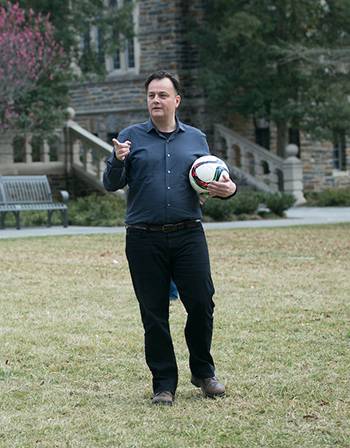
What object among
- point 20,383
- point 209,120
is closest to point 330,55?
point 209,120

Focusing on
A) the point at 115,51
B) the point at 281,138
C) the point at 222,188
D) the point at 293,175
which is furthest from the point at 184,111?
the point at 222,188

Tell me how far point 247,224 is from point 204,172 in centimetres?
1671

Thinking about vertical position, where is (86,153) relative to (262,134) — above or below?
below

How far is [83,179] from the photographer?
29766 millimetres

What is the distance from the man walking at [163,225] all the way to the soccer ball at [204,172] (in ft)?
0.26

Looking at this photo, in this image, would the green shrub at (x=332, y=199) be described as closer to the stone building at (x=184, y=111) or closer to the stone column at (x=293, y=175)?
the stone column at (x=293, y=175)

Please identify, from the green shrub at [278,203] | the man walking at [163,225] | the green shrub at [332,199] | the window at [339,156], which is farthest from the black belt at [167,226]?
the window at [339,156]

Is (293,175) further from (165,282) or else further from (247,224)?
(165,282)

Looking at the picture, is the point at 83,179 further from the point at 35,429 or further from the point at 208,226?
the point at 35,429

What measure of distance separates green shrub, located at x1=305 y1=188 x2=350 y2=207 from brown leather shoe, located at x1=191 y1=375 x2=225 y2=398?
940 inches

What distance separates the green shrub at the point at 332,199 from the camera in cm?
3131

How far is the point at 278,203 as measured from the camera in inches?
1035

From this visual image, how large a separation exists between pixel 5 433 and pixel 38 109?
21975 mm

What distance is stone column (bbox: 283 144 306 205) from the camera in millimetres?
31062
